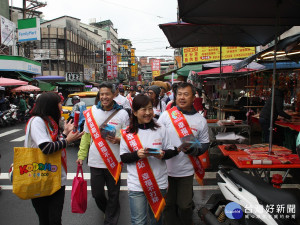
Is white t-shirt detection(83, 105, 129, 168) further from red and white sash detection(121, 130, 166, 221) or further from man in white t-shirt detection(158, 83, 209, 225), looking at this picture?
red and white sash detection(121, 130, 166, 221)

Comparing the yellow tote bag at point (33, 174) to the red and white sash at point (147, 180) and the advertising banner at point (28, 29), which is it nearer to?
the red and white sash at point (147, 180)

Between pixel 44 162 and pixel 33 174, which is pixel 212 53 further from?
pixel 33 174

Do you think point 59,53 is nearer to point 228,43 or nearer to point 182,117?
point 228,43

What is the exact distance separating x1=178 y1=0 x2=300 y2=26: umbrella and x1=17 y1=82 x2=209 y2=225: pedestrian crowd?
141cm

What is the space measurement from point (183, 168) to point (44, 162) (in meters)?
1.44

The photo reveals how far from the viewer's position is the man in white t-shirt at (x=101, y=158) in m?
3.30

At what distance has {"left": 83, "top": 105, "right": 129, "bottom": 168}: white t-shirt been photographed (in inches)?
130

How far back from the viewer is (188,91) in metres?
3.13

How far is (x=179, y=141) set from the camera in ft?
10.1

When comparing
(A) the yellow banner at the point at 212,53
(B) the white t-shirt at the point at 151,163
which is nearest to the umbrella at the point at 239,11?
(B) the white t-shirt at the point at 151,163

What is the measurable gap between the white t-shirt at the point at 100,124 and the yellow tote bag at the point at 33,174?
75 centimetres

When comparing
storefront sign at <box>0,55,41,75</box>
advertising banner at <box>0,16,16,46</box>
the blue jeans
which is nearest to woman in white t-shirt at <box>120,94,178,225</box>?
the blue jeans

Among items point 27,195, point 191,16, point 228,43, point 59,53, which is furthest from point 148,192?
point 59,53

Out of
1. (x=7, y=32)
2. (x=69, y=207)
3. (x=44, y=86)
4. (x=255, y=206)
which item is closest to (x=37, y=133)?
(x=255, y=206)
